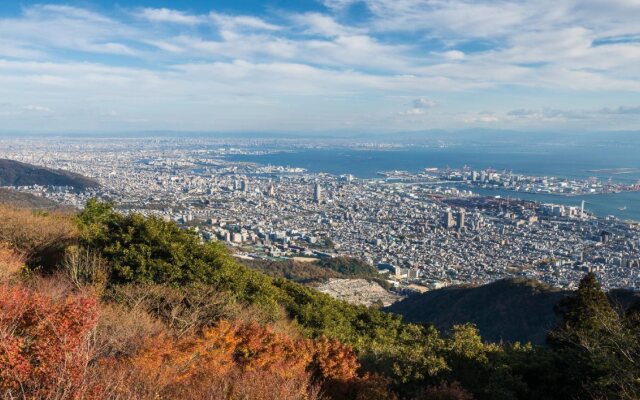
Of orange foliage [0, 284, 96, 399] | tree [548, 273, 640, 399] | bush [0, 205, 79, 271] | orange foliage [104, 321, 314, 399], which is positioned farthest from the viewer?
bush [0, 205, 79, 271]

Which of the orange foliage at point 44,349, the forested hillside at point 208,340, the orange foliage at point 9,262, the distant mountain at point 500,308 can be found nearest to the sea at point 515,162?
the distant mountain at point 500,308

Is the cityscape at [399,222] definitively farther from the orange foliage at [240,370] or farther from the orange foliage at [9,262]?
the orange foliage at [240,370]

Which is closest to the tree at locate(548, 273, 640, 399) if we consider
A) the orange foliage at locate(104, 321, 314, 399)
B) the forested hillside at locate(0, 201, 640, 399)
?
the forested hillside at locate(0, 201, 640, 399)

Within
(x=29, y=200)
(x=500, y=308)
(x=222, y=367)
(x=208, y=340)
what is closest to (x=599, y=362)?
(x=222, y=367)

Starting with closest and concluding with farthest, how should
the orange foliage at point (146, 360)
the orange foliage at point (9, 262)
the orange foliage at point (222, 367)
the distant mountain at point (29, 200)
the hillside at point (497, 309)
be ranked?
the orange foliage at point (146, 360) → the orange foliage at point (222, 367) → the orange foliage at point (9, 262) → the hillside at point (497, 309) → the distant mountain at point (29, 200)

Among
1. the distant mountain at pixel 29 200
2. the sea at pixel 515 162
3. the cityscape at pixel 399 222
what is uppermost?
the sea at pixel 515 162

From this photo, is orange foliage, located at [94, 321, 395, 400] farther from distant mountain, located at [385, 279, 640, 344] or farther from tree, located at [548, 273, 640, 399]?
distant mountain, located at [385, 279, 640, 344]

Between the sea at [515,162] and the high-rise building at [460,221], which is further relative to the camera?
the sea at [515,162]

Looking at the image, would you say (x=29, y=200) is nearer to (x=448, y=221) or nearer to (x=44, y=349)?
(x=448, y=221)
